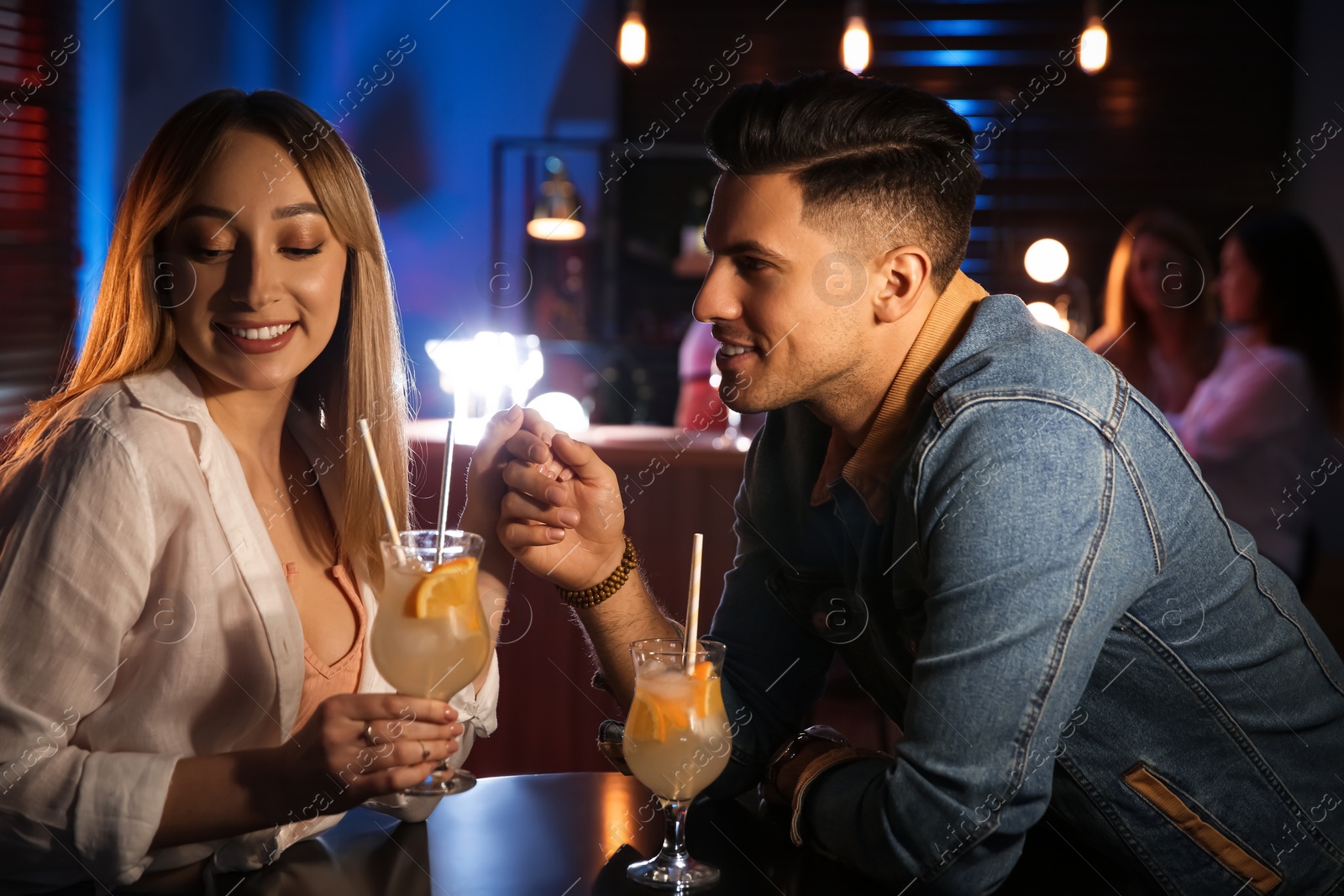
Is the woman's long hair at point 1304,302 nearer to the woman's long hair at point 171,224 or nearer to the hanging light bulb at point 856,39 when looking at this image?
the hanging light bulb at point 856,39

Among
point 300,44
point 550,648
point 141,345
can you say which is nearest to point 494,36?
point 300,44

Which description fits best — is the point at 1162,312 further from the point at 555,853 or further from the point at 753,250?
the point at 555,853

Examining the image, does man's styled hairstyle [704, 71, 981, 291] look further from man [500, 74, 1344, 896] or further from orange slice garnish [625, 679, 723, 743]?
orange slice garnish [625, 679, 723, 743]

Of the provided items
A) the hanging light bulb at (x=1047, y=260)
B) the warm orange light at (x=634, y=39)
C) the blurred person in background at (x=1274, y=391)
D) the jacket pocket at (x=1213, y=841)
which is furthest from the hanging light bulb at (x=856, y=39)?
the jacket pocket at (x=1213, y=841)

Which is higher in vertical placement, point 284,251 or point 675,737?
point 284,251

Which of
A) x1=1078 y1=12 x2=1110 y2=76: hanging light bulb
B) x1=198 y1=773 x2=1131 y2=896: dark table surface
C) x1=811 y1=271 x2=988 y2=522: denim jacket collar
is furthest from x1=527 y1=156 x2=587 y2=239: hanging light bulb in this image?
x1=198 y1=773 x2=1131 y2=896: dark table surface

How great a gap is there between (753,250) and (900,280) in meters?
0.22

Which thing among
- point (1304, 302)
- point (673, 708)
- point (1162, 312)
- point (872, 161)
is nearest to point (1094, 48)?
point (1162, 312)

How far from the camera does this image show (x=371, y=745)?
48.0 inches

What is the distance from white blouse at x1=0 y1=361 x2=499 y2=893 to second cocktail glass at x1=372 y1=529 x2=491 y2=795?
169 mm

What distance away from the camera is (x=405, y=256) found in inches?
278

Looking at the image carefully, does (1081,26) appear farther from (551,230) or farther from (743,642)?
(743,642)

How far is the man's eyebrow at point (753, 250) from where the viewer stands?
1612 mm

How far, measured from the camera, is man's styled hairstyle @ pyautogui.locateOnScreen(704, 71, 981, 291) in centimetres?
163
